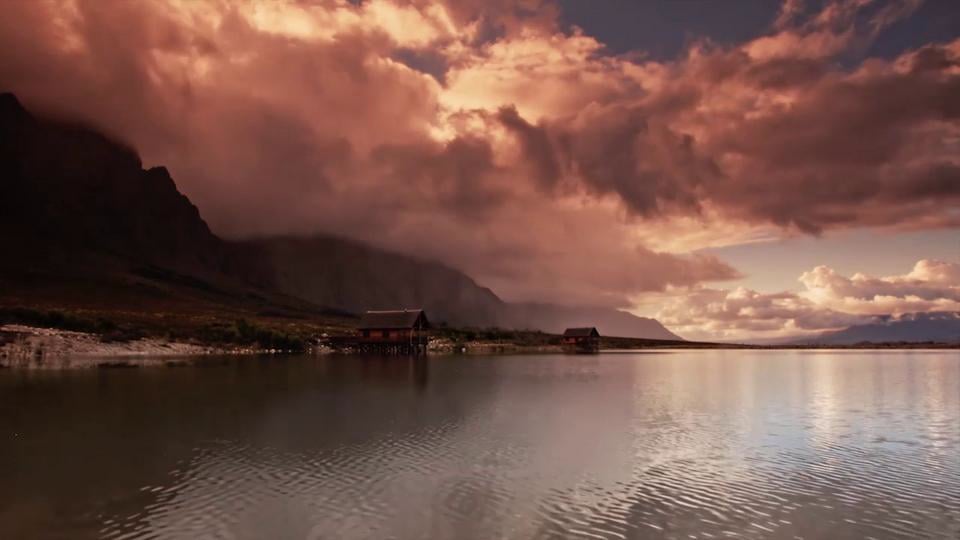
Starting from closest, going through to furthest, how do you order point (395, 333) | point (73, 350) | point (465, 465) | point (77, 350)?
point (465, 465) < point (73, 350) < point (77, 350) < point (395, 333)

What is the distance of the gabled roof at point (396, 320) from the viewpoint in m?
132

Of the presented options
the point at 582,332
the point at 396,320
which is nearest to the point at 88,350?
the point at 396,320

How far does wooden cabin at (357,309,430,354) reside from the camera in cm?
13150

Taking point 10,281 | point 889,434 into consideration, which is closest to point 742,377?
point 889,434

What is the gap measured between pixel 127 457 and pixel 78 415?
13.8 metres

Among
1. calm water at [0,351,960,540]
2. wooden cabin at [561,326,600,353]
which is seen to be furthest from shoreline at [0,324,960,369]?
wooden cabin at [561,326,600,353]

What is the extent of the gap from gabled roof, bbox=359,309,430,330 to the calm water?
8078cm

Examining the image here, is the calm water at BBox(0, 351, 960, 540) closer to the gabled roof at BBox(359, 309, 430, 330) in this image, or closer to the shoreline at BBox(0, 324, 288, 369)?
the shoreline at BBox(0, 324, 288, 369)

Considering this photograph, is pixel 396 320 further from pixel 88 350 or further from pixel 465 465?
pixel 465 465

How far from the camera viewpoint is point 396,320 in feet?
438

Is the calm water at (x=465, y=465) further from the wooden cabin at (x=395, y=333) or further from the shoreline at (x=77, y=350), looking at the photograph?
the wooden cabin at (x=395, y=333)

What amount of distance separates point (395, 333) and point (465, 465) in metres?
110

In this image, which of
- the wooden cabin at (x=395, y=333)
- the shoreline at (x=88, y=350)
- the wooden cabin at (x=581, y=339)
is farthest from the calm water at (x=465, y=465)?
the wooden cabin at (x=581, y=339)

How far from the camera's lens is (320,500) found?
65.6ft
